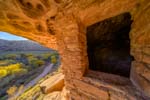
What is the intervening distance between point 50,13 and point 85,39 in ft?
3.62

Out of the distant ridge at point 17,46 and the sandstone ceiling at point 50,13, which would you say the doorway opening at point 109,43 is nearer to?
the sandstone ceiling at point 50,13

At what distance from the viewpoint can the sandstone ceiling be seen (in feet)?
5.07

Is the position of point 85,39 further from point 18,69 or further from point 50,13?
point 18,69

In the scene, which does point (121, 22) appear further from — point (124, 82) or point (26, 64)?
point (26, 64)

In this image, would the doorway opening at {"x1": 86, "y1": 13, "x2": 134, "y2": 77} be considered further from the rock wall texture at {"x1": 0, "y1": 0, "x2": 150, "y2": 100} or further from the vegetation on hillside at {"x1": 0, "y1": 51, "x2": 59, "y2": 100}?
the vegetation on hillside at {"x1": 0, "y1": 51, "x2": 59, "y2": 100}

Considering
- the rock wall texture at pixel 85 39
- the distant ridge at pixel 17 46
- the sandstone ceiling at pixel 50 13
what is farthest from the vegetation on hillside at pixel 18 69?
the rock wall texture at pixel 85 39

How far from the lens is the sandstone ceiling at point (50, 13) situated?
154 centimetres

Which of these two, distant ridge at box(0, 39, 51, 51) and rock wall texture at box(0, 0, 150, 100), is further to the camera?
distant ridge at box(0, 39, 51, 51)

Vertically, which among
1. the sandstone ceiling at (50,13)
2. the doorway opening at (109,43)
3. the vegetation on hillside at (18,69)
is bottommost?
the vegetation on hillside at (18,69)

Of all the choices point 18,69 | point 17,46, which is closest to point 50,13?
point 18,69

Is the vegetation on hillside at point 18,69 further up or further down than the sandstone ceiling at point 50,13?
further down

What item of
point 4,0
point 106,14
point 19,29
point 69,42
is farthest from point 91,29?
point 19,29

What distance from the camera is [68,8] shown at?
1.83 metres

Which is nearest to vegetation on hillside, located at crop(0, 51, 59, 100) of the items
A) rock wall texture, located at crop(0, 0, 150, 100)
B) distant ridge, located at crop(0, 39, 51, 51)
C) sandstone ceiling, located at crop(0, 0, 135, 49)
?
distant ridge, located at crop(0, 39, 51, 51)
